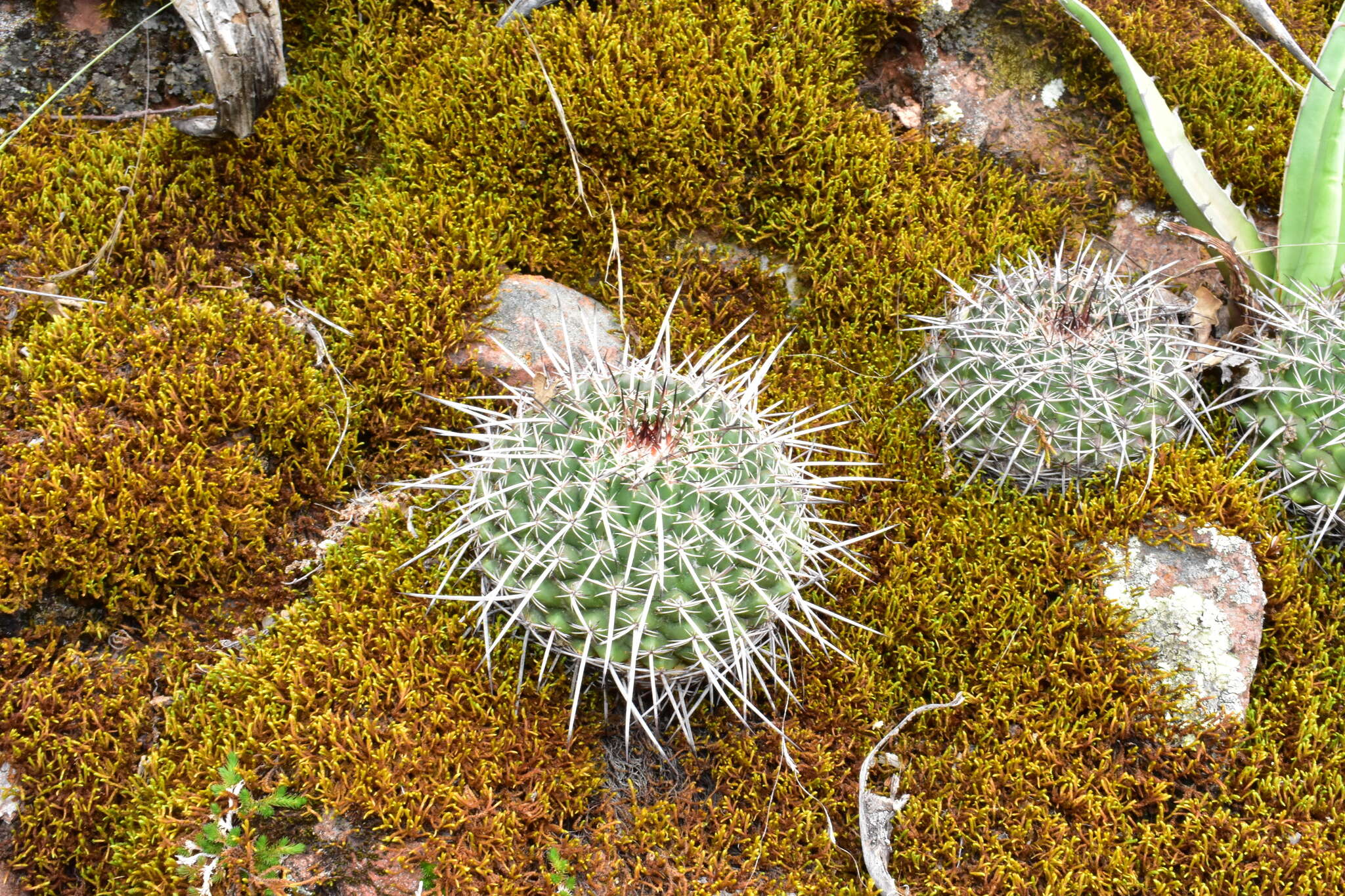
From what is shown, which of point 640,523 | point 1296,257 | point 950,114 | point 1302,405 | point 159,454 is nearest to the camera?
point 640,523

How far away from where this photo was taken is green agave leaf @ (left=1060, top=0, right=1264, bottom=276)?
3127 millimetres

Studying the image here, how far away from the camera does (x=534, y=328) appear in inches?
125

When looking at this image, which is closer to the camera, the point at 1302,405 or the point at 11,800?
the point at 11,800

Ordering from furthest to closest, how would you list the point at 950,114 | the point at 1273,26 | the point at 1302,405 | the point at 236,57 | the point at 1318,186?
the point at 950,114 → the point at 1318,186 → the point at 236,57 → the point at 1302,405 → the point at 1273,26

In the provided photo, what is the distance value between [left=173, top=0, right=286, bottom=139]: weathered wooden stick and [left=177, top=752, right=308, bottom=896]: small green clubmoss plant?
212 cm

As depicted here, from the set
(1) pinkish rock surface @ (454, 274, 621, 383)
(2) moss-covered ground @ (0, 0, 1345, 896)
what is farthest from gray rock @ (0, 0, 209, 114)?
(1) pinkish rock surface @ (454, 274, 621, 383)

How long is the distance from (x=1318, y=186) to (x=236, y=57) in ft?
12.0

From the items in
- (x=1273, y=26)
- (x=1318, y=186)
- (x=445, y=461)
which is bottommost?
(x=445, y=461)

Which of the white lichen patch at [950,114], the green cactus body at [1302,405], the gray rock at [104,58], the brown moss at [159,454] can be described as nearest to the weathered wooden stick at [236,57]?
the gray rock at [104,58]

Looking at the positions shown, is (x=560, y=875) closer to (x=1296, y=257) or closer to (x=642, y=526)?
(x=642, y=526)

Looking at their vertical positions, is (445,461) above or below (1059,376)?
below

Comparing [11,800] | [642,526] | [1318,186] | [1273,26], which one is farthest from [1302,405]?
[11,800]

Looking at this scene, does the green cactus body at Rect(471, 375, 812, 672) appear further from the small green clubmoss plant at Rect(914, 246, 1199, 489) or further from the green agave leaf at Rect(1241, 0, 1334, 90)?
the green agave leaf at Rect(1241, 0, 1334, 90)

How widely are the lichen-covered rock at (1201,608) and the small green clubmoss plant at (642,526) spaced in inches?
44.7
